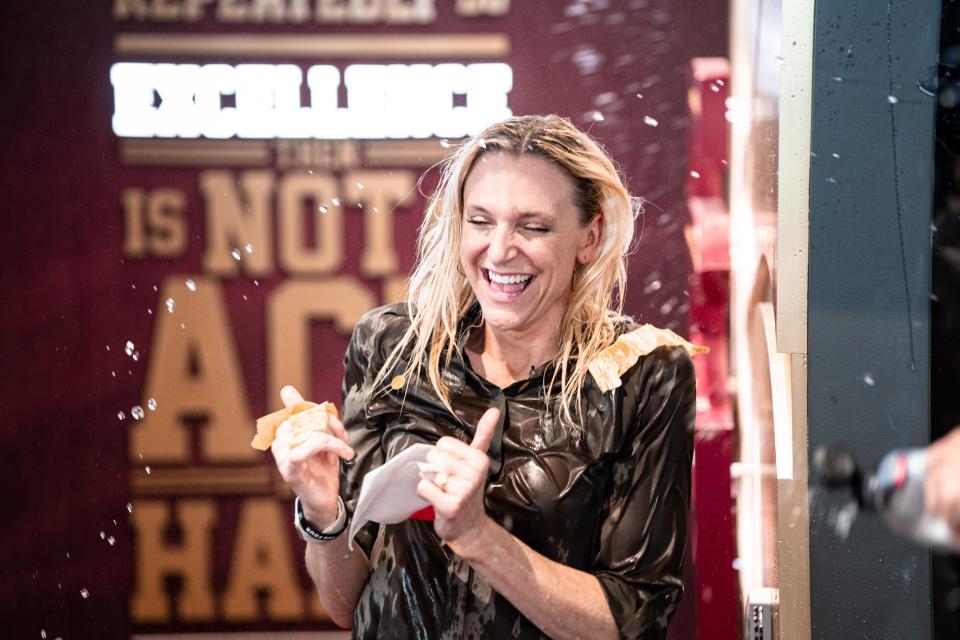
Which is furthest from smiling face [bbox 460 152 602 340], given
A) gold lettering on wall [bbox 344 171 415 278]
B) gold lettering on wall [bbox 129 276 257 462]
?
gold lettering on wall [bbox 129 276 257 462]

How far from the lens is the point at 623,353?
167cm

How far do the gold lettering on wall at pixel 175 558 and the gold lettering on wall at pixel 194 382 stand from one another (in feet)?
0.64

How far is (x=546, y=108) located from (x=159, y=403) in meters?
1.78

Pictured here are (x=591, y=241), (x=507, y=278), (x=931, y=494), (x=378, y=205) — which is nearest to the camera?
(x=931, y=494)

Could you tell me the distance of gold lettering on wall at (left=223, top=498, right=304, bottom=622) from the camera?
3.78 m

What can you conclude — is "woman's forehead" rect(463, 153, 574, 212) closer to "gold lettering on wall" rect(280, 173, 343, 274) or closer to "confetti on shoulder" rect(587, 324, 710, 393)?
"confetti on shoulder" rect(587, 324, 710, 393)

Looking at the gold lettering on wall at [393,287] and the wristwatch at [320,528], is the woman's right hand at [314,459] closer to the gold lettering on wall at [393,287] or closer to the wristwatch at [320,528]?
the wristwatch at [320,528]

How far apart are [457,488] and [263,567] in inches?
102

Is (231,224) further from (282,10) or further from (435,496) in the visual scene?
(435,496)

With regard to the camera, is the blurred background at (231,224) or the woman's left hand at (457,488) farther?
the blurred background at (231,224)

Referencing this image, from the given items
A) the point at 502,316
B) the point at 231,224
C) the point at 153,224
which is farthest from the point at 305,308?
the point at 502,316

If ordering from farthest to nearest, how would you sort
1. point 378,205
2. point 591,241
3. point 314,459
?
point 378,205
point 591,241
point 314,459

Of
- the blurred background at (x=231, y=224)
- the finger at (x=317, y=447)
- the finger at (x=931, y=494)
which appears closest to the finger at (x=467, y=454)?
the finger at (x=317, y=447)

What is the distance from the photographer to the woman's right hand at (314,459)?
148 centimetres
